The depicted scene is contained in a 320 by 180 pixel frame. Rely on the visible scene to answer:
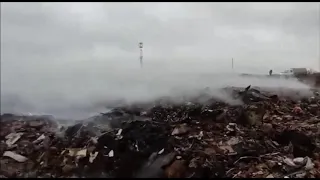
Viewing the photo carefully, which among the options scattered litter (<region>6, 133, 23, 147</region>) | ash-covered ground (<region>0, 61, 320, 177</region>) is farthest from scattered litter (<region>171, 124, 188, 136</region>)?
scattered litter (<region>6, 133, 23, 147</region>)

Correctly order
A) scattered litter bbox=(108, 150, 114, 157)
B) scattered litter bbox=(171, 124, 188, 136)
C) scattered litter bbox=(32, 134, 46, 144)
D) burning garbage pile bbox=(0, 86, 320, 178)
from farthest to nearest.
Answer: scattered litter bbox=(171, 124, 188, 136)
scattered litter bbox=(32, 134, 46, 144)
scattered litter bbox=(108, 150, 114, 157)
burning garbage pile bbox=(0, 86, 320, 178)

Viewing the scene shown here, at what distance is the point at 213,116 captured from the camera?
6.55 meters

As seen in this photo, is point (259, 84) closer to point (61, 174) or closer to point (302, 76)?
point (302, 76)

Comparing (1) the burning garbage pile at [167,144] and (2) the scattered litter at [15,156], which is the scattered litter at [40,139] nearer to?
(1) the burning garbage pile at [167,144]

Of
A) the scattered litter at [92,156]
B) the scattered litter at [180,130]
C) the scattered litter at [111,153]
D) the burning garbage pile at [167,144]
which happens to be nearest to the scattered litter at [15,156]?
the burning garbage pile at [167,144]

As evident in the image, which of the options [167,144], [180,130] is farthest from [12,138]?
[180,130]

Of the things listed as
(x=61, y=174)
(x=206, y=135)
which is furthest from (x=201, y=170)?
(x=61, y=174)

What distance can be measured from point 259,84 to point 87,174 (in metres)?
4.30

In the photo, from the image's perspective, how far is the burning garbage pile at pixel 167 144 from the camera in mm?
5512

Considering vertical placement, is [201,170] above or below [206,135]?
below

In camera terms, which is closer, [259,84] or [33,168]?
[33,168]

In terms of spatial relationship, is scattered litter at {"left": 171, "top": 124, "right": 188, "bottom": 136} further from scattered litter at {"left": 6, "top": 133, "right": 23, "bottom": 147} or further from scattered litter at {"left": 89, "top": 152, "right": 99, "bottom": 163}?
scattered litter at {"left": 6, "top": 133, "right": 23, "bottom": 147}

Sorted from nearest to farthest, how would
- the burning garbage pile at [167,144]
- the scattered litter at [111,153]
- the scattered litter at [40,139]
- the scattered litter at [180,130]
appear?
1. the burning garbage pile at [167,144]
2. the scattered litter at [111,153]
3. the scattered litter at [40,139]
4. the scattered litter at [180,130]

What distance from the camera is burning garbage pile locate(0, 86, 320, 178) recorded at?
5.51 m
